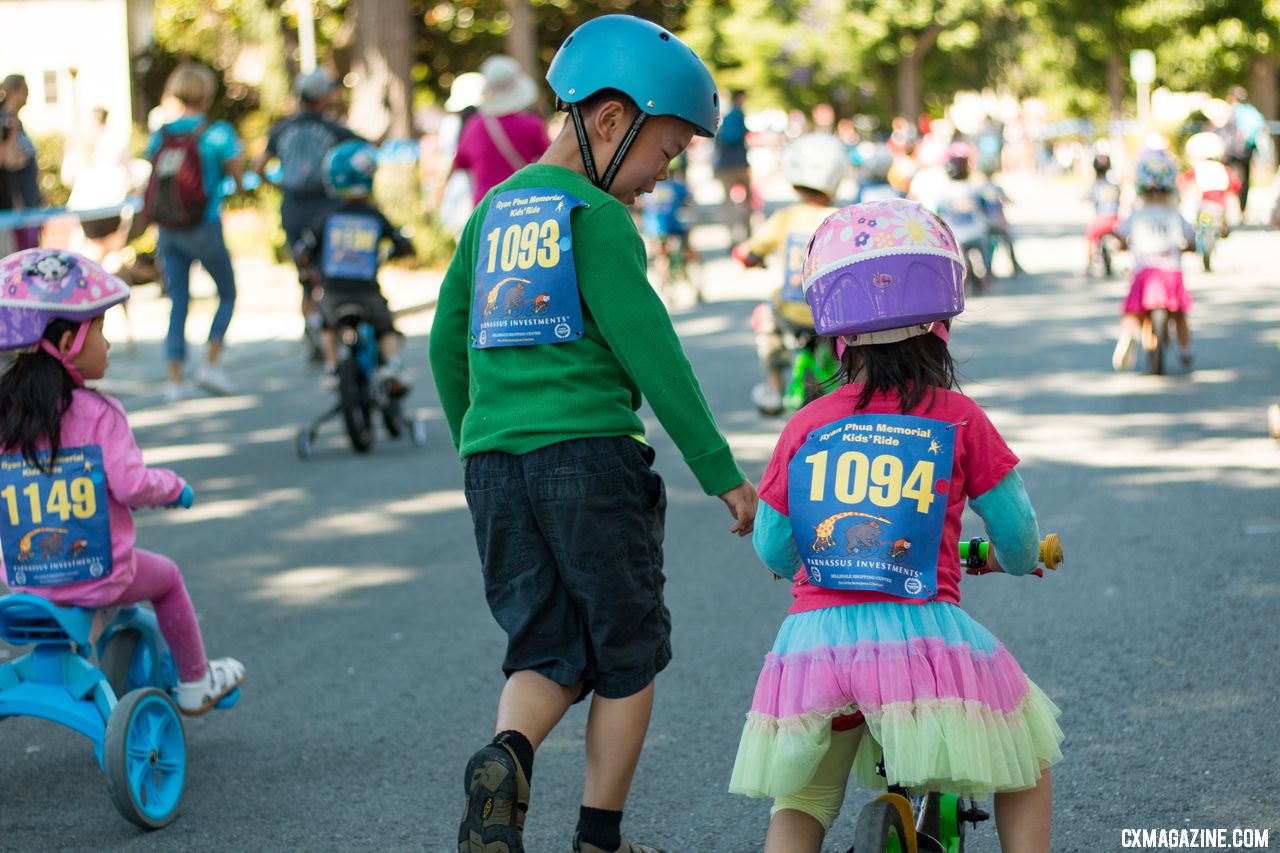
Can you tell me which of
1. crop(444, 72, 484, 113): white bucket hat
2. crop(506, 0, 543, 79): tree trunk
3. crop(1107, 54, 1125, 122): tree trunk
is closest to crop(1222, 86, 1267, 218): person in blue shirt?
crop(506, 0, 543, 79): tree trunk

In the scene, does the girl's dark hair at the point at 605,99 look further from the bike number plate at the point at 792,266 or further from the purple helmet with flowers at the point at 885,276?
the bike number plate at the point at 792,266

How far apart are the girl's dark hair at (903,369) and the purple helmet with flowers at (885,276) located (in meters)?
0.02

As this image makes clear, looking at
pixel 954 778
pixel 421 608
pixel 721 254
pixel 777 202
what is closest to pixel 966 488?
pixel 954 778

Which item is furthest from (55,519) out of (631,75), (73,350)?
(631,75)

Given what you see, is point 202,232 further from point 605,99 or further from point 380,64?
point 380,64

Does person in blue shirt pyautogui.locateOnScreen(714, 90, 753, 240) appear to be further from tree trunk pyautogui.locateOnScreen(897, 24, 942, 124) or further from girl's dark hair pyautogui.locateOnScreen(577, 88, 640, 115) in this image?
tree trunk pyautogui.locateOnScreen(897, 24, 942, 124)

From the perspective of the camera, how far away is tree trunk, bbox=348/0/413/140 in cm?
2159

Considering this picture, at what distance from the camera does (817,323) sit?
3.33 meters

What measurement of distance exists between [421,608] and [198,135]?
6693 millimetres

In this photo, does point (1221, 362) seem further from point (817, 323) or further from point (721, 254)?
point (721, 254)

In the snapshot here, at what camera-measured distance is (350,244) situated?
9844 mm

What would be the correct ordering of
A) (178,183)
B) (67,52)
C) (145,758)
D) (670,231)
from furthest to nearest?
(67,52) → (670,231) → (178,183) → (145,758)

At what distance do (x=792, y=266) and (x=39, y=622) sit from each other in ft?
17.9

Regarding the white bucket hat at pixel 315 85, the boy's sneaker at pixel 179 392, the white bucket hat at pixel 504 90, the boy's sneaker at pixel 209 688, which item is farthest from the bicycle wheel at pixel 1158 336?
the boy's sneaker at pixel 209 688
